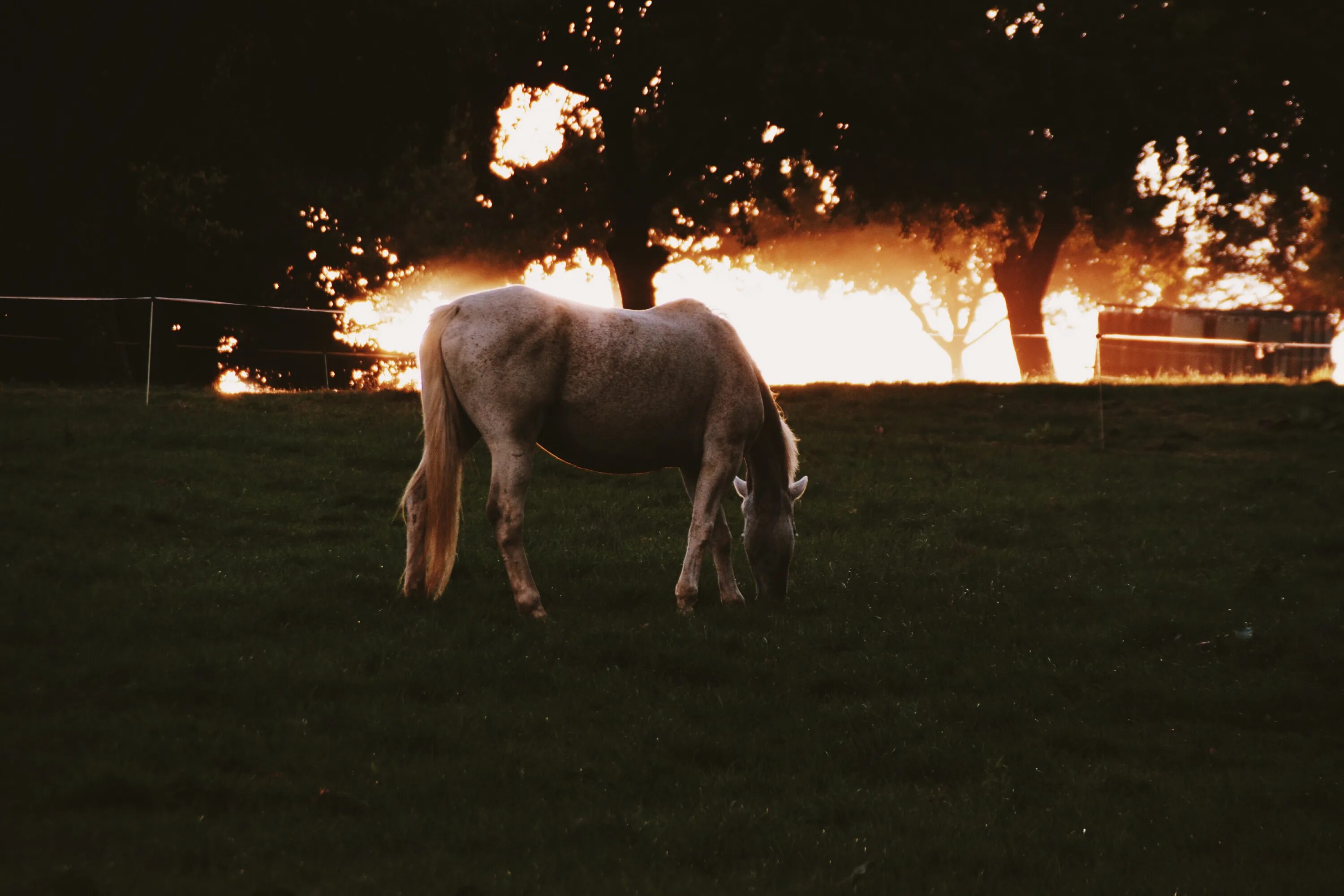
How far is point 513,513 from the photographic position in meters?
9.02

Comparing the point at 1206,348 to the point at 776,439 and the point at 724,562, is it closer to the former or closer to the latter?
the point at 776,439

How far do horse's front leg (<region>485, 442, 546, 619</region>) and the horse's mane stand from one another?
7.53 ft

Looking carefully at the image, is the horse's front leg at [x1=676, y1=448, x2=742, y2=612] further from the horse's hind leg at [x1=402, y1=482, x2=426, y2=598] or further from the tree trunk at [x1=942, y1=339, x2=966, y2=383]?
the tree trunk at [x1=942, y1=339, x2=966, y2=383]

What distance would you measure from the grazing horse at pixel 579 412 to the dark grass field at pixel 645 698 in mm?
489

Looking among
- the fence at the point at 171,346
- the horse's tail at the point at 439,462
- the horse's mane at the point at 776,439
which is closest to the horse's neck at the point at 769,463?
the horse's mane at the point at 776,439

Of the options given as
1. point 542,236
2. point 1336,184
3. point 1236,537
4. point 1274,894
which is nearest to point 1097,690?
point 1274,894

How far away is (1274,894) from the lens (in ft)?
16.7

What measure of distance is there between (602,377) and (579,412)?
32cm

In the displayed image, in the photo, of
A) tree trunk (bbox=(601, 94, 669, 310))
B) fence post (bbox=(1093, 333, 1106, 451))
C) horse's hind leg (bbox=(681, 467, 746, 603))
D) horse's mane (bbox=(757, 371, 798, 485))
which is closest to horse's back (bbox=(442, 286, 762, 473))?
horse's mane (bbox=(757, 371, 798, 485))

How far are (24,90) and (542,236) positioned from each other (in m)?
18.9

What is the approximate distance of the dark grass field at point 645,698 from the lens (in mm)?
5312

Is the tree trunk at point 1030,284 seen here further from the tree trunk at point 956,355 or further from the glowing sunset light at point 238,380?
the tree trunk at point 956,355

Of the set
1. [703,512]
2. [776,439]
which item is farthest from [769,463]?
[703,512]

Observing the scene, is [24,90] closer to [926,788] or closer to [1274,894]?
[926,788]
